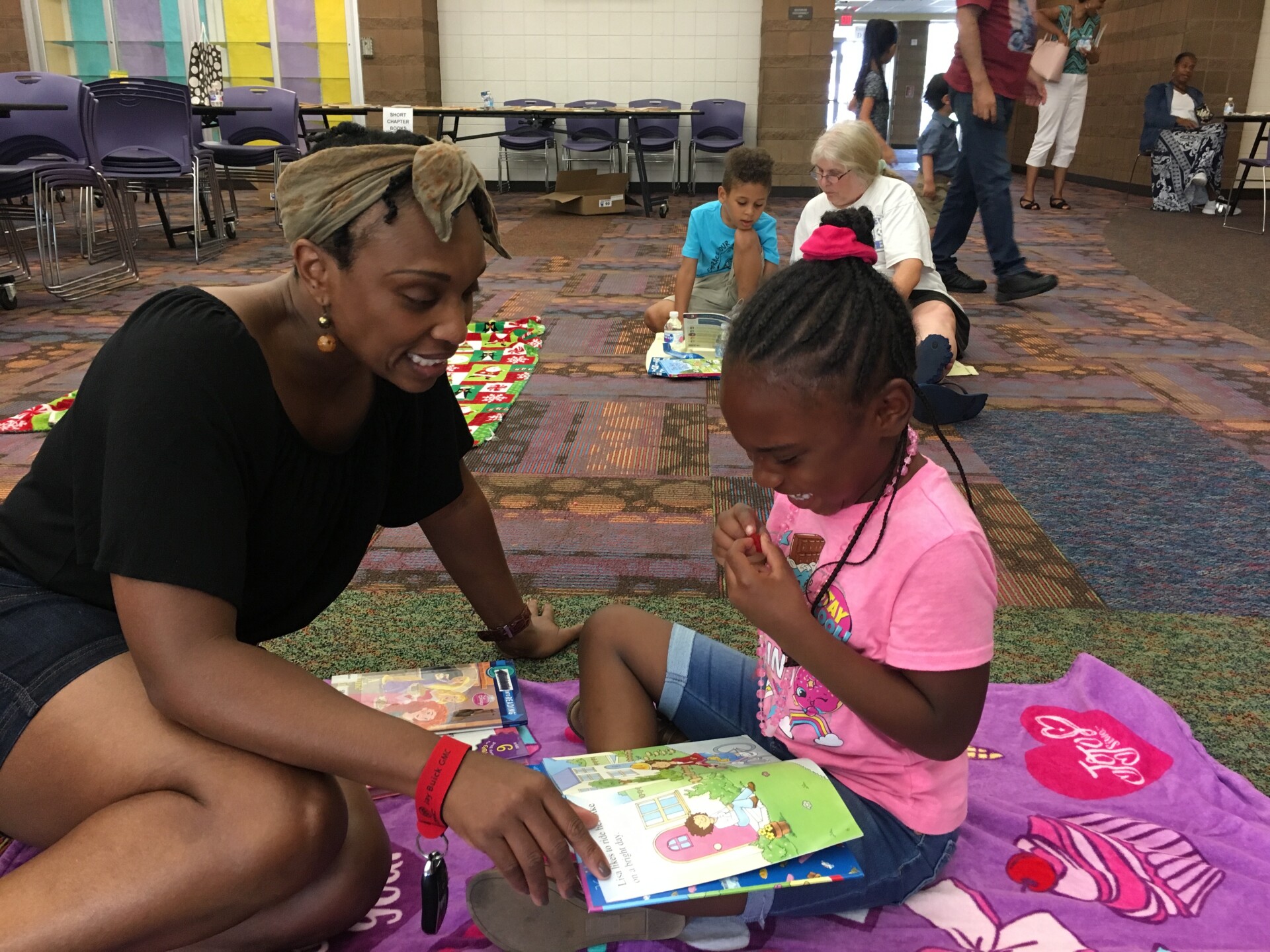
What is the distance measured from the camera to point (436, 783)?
0.93 meters

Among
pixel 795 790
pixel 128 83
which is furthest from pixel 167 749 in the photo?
pixel 128 83

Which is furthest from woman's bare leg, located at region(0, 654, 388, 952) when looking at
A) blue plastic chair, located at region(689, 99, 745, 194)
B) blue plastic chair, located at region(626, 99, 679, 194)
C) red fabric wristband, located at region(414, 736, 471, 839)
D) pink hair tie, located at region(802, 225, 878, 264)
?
blue plastic chair, located at region(689, 99, 745, 194)

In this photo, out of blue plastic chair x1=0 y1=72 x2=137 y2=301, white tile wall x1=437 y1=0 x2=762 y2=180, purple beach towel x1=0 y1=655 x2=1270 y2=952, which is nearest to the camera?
purple beach towel x1=0 y1=655 x2=1270 y2=952

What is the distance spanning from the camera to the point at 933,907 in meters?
1.16

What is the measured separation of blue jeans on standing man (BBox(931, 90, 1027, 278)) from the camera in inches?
160

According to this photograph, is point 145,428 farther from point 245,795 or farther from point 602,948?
point 602,948

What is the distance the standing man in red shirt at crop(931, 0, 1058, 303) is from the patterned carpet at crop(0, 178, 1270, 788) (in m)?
0.35

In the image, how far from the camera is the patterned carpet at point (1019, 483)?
5.86 ft

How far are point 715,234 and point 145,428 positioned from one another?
2954 millimetres

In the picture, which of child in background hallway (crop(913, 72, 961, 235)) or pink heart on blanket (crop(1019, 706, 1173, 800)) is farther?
child in background hallway (crop(913, 72, 961, 235))

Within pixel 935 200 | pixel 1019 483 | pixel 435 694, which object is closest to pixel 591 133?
pixel 935 200

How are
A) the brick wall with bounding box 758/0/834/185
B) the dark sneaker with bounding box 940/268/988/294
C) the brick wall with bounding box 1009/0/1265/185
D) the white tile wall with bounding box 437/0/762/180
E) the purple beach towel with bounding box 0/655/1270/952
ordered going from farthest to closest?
the white tile wall with bounding box 437/0/762/180
the brick wall with bounding box 758/0/834/185
the brick wall with bounding box 1009/0/1265/185
the dark sneaker with bounding box 940/268/988/294
the purple beach towel with bounding box 0/655/1270/952

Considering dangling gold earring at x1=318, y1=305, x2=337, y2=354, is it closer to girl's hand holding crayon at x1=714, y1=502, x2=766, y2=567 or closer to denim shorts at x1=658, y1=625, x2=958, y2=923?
girl's hand holding crayon at x1=714, y1=502, x2=766, y2=567

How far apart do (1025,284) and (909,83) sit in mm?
14313
